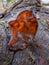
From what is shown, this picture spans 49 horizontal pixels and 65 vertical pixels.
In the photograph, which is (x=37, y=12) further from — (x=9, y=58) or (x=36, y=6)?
(x=9, y=58)

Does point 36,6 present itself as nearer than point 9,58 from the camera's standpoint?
No

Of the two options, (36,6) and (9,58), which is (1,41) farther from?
(36,6)

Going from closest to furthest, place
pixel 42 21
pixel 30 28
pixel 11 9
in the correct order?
pixel 30 28
pixel 42 21
pixel 11 9

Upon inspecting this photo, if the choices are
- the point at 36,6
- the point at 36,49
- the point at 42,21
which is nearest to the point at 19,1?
the point at 36,6

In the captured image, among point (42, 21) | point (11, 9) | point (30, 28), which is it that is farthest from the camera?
point (11, 9)

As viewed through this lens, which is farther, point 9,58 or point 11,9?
point 11,9

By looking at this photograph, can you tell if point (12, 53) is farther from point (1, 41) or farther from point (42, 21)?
point (42, 21)

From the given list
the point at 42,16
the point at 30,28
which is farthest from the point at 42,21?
the point at 30,28

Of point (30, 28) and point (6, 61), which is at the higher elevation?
point (30, 28)
